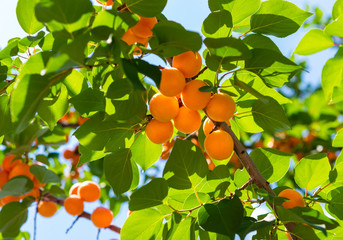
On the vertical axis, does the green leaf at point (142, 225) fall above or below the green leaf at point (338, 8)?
below

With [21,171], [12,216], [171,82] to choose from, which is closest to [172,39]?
[171,82]

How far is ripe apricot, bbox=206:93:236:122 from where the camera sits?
938 millimetres

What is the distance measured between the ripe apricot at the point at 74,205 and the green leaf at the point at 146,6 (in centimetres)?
116

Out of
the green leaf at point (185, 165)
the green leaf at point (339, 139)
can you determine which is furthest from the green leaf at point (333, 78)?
the green leaf at point (185, 165)

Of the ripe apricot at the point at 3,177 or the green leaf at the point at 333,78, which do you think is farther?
the ripe apricot at the point at 3,177

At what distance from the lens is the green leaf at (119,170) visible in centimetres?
107

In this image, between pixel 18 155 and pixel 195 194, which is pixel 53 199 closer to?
pixel 18 155

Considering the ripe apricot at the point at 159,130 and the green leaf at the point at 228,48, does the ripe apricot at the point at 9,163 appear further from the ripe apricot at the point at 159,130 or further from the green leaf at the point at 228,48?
the green leaf at the point at 228,48

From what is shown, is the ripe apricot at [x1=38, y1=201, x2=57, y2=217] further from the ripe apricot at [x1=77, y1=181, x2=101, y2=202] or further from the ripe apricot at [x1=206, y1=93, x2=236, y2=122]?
the ripe apricot at [x1=206, y1=93, x2=236, y2=122]

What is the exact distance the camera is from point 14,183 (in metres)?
1.61

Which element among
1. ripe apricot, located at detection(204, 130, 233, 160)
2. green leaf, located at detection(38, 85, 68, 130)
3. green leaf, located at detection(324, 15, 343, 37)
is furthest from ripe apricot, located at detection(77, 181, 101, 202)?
green leaf, located at detection(324, 15, 343, 37)

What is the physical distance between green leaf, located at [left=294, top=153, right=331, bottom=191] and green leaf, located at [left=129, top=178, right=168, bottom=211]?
43cm

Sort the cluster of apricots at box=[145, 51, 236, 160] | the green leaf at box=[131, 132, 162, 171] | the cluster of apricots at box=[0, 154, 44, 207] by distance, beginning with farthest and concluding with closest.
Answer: the cluster of apricots at box=[0, 154, 44, 207] < the green leaf at box=[131, 132, 162, 171] < the cluster of apricots at box=[145, 51, 236, 160]

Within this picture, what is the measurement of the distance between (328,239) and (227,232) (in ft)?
1.27
